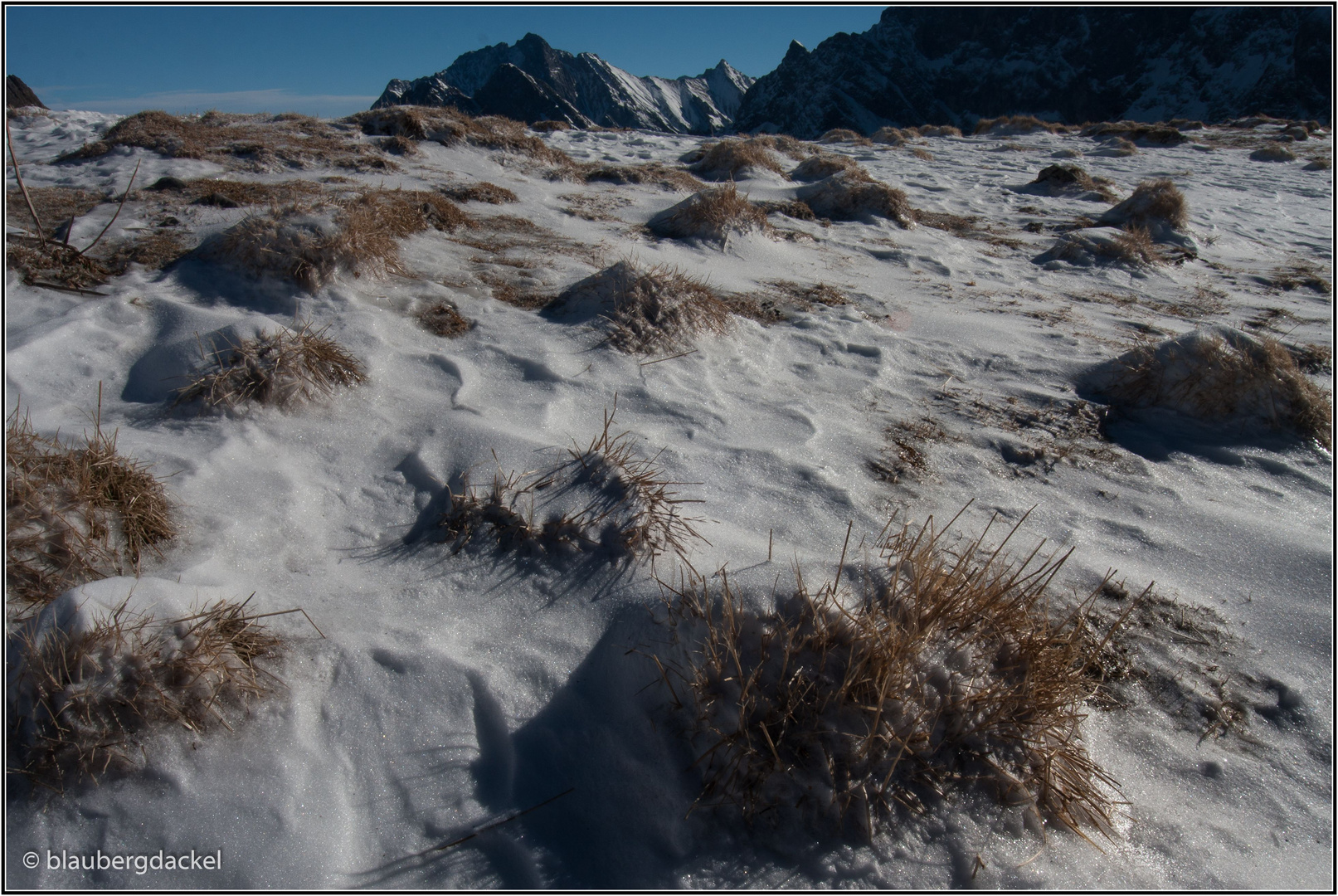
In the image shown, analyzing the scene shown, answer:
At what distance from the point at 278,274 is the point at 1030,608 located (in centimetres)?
379

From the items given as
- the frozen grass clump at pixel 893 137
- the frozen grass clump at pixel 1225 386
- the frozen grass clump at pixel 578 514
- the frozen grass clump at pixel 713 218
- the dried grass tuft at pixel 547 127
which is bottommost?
the frozen grass clump at pixel 578 514

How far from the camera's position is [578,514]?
211cm

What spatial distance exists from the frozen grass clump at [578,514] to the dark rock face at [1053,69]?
80916 millimetres

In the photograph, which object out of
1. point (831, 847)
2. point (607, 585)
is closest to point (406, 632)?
point (607, 585)

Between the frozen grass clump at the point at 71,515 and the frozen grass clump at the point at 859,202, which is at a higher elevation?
the frozen grass clump at the point at 859,202

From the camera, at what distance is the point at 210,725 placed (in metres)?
1.44

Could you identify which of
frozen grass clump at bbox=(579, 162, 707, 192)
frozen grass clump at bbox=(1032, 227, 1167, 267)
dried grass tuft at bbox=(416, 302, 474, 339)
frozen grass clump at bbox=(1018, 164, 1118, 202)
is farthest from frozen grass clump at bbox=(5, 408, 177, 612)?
frozen grass clump at bbox=(1018, 164, 1118, 202)

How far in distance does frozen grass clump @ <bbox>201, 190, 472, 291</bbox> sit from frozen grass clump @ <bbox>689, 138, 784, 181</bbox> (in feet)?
16.6

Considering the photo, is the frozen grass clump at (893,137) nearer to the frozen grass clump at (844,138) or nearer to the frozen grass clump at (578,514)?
the frozen grass clump at (844,138)

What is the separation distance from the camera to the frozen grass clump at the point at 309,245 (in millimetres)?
3367

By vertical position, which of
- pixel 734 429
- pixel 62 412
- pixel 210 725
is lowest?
pixel 210 725

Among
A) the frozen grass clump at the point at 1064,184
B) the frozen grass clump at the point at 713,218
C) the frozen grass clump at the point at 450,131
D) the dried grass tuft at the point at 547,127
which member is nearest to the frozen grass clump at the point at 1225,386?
the frozen grass clump at the point at 713,218

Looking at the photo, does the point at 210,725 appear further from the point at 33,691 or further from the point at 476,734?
the point at 476,734

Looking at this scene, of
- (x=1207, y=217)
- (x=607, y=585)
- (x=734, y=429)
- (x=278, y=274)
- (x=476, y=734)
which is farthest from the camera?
(x=1207, y=217)
